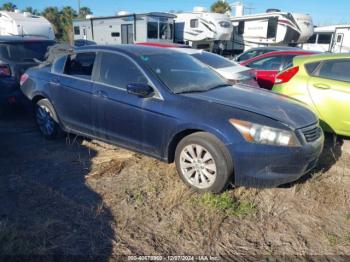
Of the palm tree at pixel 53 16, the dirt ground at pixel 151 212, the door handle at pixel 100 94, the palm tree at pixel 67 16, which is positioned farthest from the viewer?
the palm tree at pixel 53 16

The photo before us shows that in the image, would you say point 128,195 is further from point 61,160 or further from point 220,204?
point 61,160

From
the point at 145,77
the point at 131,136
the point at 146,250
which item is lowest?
the point at 146,250

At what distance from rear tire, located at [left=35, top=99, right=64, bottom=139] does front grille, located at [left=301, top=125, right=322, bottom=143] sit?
355 cm

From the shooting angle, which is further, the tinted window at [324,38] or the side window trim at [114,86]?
the tinted window at [324,38]

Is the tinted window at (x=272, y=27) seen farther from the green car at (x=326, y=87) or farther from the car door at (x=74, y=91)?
the car door at (x=74, y=91)

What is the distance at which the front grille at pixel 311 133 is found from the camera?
3.59 m

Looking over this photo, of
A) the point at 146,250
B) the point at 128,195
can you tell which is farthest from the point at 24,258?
the point at 128,195

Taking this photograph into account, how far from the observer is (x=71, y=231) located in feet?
9.97

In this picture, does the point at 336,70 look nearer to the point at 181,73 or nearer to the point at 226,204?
the point at 181,73

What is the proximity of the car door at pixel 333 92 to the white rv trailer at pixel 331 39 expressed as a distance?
1551cm

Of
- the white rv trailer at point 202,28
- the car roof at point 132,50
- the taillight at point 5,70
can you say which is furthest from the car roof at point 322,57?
the white rv trailer at point 202,28

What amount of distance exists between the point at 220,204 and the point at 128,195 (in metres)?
1.01

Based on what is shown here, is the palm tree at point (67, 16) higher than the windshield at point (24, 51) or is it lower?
higher

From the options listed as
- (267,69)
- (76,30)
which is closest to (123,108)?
(267,69)
